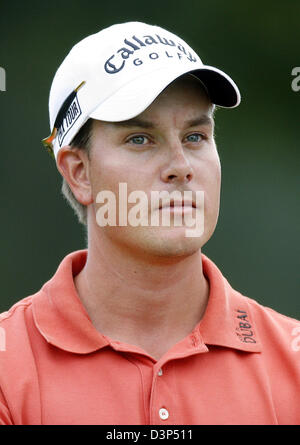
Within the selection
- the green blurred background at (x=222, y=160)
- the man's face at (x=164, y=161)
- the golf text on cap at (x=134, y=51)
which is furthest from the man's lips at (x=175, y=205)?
the green blurred background at (x=222, y=160)

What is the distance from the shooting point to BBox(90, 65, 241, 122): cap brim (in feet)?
7.35

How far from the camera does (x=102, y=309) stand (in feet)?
7.86

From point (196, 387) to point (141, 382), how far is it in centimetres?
16

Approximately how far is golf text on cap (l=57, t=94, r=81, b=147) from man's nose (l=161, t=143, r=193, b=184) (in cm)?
34

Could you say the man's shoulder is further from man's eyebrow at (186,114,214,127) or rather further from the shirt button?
man's eyebrow at (186,114,214,127)

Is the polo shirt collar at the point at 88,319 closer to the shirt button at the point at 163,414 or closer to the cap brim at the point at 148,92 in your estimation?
the shirt button at the point at 163,414

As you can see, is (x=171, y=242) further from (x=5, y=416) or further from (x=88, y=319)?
(x=5, y=416)

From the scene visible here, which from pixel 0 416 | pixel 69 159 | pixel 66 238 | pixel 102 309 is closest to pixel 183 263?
pixel 102 309

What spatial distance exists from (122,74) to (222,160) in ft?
11.4

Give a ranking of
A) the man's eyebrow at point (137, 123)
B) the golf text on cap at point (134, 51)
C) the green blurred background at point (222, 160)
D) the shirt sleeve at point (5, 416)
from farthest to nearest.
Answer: the green blurred background at point (222, 160) < the golf text on cap at point (134, 51) < the man's eyebrow at point (137, 123) < the shirt sleeve at point (5, 416)

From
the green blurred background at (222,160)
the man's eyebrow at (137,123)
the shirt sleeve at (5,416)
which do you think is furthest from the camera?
the green blurred background at (222,160)

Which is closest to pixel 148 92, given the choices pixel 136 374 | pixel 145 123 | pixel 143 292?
pixel 145 123

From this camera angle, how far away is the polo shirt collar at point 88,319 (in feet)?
7.54

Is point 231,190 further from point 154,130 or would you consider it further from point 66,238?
point 154,130
